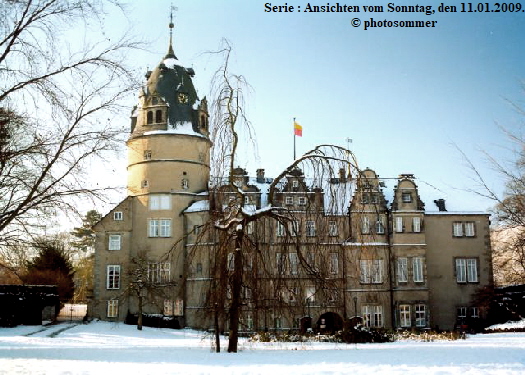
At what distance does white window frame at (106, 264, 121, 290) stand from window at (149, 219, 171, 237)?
10.7 ft

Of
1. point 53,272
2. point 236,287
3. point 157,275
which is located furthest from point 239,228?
point 53,272

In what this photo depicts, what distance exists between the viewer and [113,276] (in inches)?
1689

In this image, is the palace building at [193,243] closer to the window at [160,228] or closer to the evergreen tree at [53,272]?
the window at [160,228]

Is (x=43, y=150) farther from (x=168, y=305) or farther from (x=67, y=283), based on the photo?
(x=67, y=283)

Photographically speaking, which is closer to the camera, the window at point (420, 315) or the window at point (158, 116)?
the window at point (420, 315)

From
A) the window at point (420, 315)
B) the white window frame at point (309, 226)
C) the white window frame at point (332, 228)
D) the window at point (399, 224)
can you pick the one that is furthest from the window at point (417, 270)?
the white window frame at point (332, 228)

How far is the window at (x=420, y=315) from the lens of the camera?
135 ft

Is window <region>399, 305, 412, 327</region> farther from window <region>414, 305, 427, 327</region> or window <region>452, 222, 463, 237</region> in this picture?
window <region>452, 222, 463, 237</region>

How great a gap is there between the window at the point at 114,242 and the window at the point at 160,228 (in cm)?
234

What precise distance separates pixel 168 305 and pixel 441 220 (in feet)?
63.1

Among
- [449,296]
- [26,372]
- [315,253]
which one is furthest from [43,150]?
[449,296]

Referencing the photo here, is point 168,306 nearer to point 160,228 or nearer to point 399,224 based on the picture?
point 160,228

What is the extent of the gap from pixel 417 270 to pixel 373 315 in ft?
13.6

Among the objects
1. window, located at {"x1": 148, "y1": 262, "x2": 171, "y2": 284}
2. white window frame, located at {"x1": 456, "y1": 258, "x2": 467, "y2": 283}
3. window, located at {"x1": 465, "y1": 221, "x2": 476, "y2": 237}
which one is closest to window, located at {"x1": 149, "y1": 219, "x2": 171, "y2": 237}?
window, located at {"x1": 148, "y1": 262, "x2": 171, "y2": 284}
